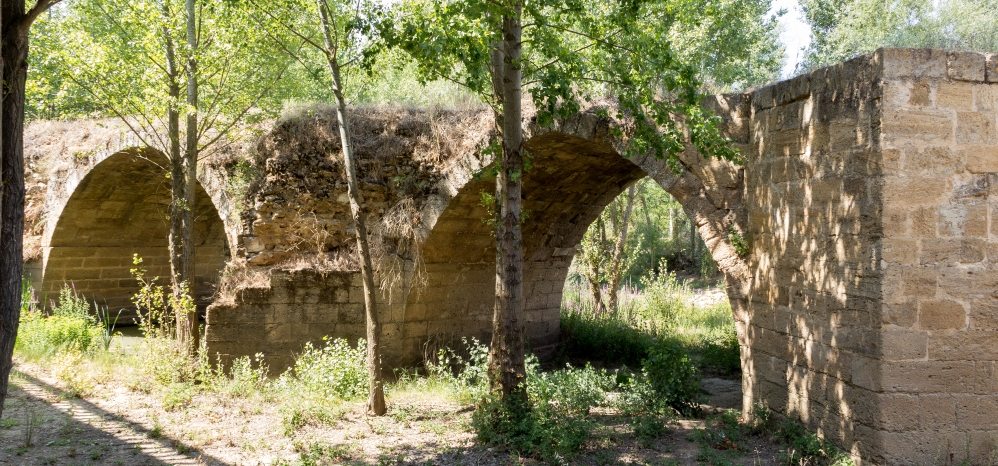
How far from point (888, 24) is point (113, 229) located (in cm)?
1998

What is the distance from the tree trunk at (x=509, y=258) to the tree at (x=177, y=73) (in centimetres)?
334

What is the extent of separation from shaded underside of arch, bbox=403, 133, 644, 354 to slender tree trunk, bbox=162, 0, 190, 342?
2891 millimetres

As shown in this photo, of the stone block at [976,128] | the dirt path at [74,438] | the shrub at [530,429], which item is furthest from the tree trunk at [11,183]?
the stone block at [976,128]

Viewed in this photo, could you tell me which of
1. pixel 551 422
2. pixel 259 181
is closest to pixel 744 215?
pixel 551 422

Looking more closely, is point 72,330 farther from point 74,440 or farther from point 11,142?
point 11,142

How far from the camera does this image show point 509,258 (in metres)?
7.05

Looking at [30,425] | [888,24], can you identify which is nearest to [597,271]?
[30,425]

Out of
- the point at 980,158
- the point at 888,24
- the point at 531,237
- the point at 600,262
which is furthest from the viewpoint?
the point at 888,24

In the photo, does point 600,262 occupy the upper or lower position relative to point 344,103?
lower

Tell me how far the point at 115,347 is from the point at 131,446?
17.9 feet

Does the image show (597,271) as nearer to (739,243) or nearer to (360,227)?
(739,243)

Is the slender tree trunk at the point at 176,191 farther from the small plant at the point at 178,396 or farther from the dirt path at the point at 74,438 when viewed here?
the dirt path at the point at 74,438

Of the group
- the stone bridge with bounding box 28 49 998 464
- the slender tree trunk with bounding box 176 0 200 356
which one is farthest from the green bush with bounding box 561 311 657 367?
the slender tree trunk with bounding box 176 0 200 356

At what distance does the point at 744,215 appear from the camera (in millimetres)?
7309
